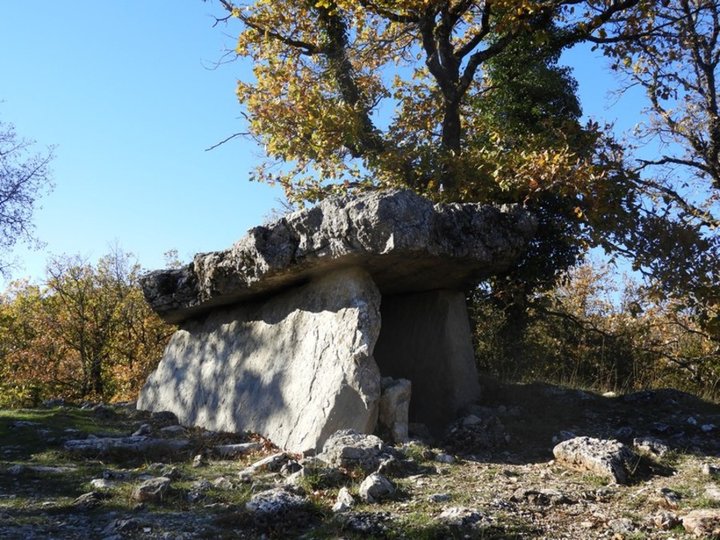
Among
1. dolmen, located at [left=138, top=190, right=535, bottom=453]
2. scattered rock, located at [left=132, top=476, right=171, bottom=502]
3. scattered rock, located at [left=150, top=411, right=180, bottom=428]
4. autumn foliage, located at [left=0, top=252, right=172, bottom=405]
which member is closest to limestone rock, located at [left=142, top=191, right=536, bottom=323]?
dolmen, located at [left=138, top=190, right=535, bottom=453]

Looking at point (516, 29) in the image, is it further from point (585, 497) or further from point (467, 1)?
point (585, 497)

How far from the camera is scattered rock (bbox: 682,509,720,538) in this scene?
5.04 meters

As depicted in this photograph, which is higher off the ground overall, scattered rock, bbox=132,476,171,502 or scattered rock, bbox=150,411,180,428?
scattered rock, bbox=150,411,180,428

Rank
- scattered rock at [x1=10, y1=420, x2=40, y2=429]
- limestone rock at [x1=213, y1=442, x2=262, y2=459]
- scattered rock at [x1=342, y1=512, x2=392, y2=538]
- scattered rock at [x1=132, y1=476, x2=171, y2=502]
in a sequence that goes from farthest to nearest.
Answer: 1. scattered rock at [x1=10, y1=420, x2=40, y2=429]
2. limestone rock at [x1=213, y1=442, x2=262, y2=459]
3. scattered rock at [x1=132, y1=476, x2=171, y2=502]
4. scattered rock at [x1=342, y1=512, x2=392, y2=538]

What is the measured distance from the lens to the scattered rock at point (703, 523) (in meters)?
5.04

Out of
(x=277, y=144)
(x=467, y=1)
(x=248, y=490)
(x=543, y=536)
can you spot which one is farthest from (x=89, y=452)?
(x=467, y=1)

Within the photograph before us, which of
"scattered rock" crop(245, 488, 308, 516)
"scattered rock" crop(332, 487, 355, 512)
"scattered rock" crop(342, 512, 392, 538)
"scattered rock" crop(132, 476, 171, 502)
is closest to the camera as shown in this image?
"scattered rock" crop(342, 512, 392, 538)

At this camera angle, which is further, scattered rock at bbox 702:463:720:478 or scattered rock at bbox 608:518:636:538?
scattered rock at bbox 702:463:720:478

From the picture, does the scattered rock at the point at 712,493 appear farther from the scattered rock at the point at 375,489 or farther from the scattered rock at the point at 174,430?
the scattered rock at the point at 174,430

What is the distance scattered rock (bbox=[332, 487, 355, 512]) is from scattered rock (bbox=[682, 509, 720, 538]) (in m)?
2.39

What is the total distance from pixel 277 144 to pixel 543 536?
A: 1068cm

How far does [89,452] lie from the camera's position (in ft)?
26.7

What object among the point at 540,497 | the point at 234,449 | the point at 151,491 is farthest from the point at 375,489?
the point at 234,449

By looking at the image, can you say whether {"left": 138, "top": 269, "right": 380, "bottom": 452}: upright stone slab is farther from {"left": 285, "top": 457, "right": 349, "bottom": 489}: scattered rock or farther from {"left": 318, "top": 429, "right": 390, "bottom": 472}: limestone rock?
{"left": 285, "top": 457, "right": 349, "bottom": 489}: scattered rock
